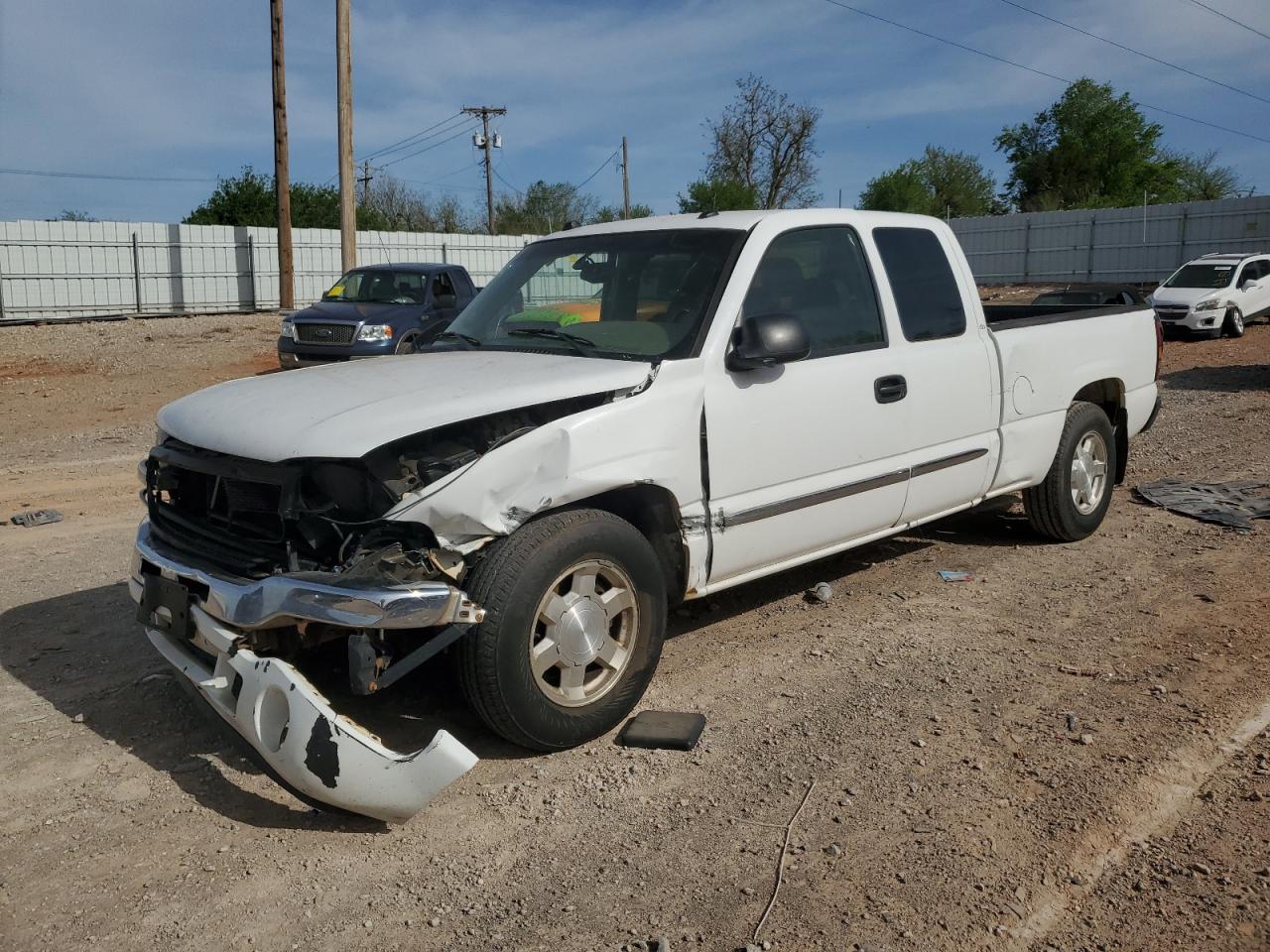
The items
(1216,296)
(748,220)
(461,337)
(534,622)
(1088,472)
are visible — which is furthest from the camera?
(1216,296)

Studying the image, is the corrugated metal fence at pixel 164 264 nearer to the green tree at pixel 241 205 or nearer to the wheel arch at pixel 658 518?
the green tree at pixel 241 205

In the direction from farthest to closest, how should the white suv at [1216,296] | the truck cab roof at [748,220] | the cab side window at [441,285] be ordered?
the white suv at [1216,296], the cab side window at [441,285], the truck cab roof at [748,220]

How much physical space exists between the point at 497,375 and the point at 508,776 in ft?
4.73

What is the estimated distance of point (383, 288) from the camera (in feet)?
55.2

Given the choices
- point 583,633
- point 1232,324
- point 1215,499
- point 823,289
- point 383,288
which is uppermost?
point 383,288

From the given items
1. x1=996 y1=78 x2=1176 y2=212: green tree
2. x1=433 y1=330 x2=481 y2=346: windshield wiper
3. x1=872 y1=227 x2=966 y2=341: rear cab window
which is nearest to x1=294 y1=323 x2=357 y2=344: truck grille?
x1=433 y1=330 x2=481 y2=346: windshield wiper

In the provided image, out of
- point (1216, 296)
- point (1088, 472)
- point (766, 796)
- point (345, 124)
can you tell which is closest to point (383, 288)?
point (345, 124)

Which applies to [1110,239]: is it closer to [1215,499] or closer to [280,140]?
[280,140]

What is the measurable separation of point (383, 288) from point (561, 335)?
1269cm

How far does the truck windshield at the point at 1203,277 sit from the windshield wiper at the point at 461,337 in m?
21.5

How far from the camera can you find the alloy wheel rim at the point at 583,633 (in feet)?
12.7

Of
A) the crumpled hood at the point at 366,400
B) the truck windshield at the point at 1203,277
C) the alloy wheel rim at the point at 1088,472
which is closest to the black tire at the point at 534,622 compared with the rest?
the crumpled hood at the point at 366,400

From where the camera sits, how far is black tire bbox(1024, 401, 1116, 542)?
644cm

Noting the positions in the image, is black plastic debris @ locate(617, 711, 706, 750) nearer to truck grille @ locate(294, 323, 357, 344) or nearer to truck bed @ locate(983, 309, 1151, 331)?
truck bed @ locate(983, 309, 1151, 331)
